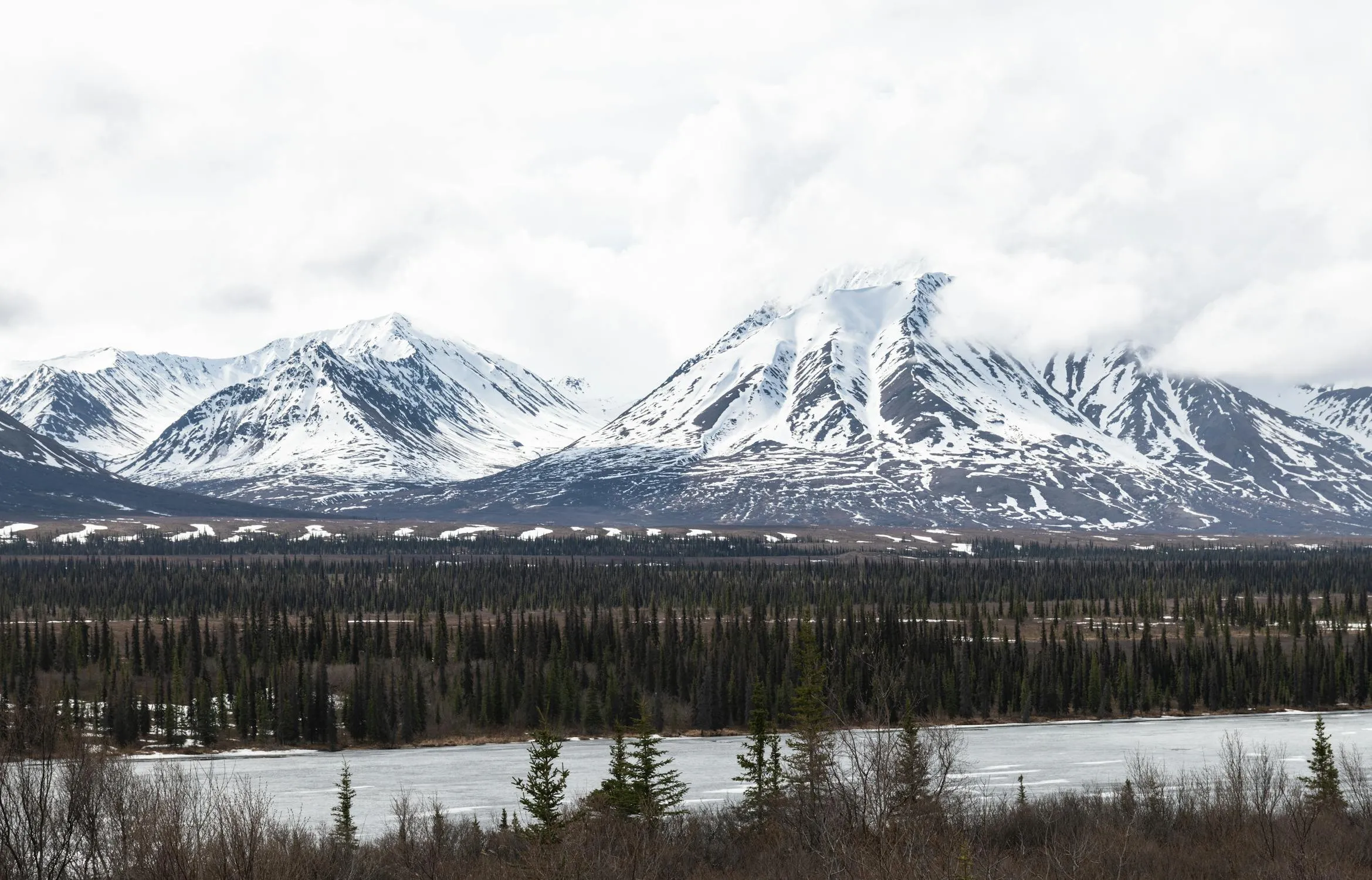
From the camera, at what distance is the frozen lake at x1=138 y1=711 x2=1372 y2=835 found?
3799 inches

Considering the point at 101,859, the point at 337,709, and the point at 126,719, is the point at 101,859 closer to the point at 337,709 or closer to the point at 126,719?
the point at 126,719

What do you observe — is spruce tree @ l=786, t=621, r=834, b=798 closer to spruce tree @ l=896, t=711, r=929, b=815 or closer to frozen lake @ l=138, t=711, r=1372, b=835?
spruce tree @ l=896, t=711, r=929, b=815

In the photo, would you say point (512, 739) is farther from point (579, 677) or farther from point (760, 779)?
point (760, 779)

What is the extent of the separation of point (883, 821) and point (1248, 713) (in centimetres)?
11682

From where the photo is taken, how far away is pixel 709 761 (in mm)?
117625

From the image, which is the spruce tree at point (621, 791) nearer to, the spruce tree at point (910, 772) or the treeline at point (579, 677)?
the spruce tree at point (910, 772)

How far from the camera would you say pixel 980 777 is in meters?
103

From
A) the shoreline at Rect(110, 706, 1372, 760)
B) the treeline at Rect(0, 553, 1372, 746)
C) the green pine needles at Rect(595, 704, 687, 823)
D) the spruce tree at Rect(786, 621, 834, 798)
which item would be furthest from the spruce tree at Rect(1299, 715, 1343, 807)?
the treeline at Rect(0, 553, 1372, 746)

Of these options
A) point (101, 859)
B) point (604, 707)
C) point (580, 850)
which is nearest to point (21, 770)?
point (101, 859)

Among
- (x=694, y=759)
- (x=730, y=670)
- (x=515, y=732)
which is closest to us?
(x=694, y=759)

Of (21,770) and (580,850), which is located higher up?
(21,770)

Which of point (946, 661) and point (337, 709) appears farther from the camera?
point (946, 661)

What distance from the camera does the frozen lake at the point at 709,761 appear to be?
3799 inches

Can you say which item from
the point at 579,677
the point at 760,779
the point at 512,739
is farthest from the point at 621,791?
the point at 579,677
